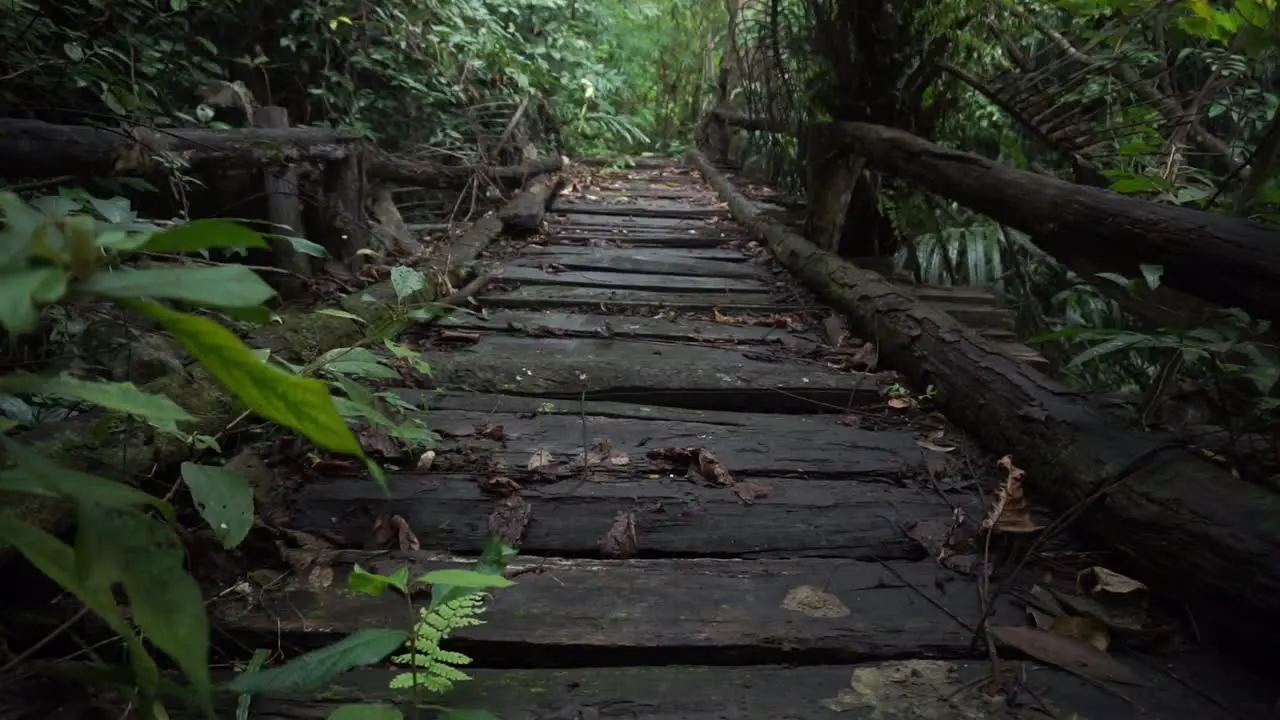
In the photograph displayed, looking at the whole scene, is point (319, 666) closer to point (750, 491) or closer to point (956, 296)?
point (750, 491)

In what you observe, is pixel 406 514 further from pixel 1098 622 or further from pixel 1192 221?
pixel 1192 221

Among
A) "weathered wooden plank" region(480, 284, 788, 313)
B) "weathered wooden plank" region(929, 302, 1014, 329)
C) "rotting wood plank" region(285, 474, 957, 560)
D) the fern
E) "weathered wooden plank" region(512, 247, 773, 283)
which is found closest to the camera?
the fern

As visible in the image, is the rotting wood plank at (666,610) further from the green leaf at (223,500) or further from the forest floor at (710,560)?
the green leaf at (223,500)

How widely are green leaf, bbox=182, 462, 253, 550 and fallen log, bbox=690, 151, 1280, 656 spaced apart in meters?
1.48

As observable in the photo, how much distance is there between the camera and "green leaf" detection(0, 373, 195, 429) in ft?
2.22

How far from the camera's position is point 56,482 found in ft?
2.25

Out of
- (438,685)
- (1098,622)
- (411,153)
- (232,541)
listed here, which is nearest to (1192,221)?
(1098,622)

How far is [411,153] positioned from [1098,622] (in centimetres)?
497

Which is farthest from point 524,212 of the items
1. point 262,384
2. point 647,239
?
point 262,384

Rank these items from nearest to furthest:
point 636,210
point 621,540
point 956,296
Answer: point 621,540 → point 956,296 → point 636,210

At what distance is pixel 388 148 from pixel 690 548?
5.06 m

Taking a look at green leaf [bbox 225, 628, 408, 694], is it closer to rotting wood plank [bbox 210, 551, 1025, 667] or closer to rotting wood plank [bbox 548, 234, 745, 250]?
rotting wood plank [bbox 210, 551, 1025, 667]

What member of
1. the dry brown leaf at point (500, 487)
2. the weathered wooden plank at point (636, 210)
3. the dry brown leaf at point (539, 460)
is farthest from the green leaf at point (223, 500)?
the weathered wooden plank at point (636, 210)

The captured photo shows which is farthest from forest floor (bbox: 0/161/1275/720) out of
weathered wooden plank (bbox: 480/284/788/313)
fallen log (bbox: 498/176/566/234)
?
fallen log (bbox: 498/176/566/234)
